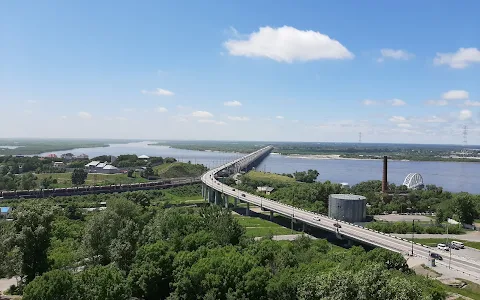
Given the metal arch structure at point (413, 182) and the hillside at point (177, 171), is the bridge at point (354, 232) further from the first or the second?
the metal arch structure at point (413, 182)

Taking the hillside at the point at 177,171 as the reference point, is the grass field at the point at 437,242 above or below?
below

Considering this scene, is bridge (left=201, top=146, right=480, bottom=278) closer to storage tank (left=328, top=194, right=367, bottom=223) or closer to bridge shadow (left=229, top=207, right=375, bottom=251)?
bridge shadow (left=229, top=207, right=375, bottom=251)

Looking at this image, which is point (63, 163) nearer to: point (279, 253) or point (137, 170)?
point (137, 170)

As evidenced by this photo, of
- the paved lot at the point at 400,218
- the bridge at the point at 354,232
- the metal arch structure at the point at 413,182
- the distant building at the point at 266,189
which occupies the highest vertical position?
the metal arch structure at the point at 413,182

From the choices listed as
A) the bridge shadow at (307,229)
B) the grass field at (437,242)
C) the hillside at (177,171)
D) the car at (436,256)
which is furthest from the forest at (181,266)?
the hillside at (177,171)

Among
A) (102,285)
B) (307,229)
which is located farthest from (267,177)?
(102,285)

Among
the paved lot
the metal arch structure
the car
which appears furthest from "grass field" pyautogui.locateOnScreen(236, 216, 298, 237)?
the metal arch structure
